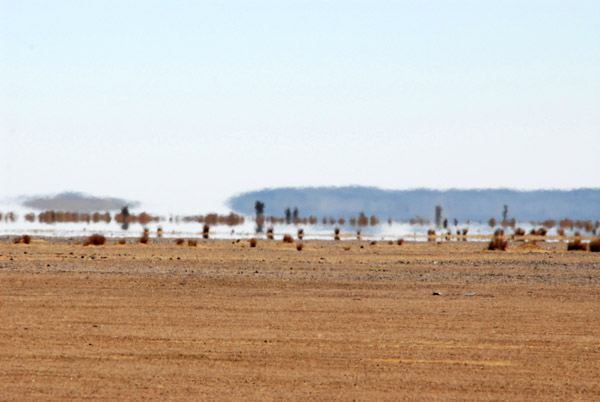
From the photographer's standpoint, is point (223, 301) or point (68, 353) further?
point (223, 301)

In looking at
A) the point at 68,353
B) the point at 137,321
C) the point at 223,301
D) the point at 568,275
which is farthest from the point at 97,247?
the point at 68,353

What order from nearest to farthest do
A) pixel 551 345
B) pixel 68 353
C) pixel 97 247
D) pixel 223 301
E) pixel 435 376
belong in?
pixel 435 376, pixel 68 353, pixel 551 345, pixel 223 301, pixel 97 247

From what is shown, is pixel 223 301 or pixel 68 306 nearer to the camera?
pixel 68 306

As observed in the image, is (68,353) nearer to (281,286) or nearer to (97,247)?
(281,286)

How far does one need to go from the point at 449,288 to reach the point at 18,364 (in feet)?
43.3

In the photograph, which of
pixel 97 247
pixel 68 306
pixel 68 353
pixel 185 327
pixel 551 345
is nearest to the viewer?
pixel 68 353

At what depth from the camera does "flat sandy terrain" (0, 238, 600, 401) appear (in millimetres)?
10820

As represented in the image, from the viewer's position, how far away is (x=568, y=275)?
28531mm

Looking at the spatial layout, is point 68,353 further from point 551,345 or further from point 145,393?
point 551,345

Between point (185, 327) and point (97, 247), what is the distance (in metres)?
30.3

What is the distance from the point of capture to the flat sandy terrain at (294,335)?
10.8 m

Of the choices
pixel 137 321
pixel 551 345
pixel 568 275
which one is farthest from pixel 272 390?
pixel 568 275

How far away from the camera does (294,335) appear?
580 inches

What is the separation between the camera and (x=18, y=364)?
11.9m
